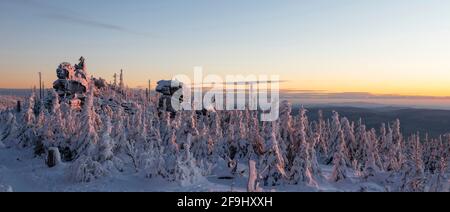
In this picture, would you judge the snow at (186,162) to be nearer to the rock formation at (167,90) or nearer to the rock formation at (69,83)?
the rock formation at (69,83)

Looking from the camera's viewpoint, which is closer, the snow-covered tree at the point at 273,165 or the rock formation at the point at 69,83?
the snow-covered tree at the point at 273,165

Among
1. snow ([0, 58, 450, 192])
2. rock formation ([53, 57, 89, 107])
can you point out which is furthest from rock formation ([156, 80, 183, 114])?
snow ([0, 58, 450, 192])

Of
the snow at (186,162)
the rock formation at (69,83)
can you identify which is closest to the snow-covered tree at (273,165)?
the snow at (186,162)

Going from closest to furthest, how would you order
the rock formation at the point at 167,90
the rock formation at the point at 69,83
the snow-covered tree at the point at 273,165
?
the snow-covered tree at the point at 273,165 < the rock formation at the point at 69,83 < the rock formation at the point at 167,90

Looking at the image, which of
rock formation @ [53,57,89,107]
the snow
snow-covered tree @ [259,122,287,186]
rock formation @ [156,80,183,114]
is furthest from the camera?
rock formation @ [156,80,183,114]

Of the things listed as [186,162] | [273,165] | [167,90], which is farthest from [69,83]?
[273,165]

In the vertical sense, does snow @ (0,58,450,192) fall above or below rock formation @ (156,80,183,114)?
below

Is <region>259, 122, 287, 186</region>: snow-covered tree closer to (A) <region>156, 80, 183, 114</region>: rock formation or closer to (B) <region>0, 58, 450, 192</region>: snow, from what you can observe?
(B) <region>0, 58, 450, 192</region>: snow

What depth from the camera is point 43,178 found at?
21562 millimetres

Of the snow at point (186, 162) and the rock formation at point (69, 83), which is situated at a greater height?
the rock formation at point (69, 83)
